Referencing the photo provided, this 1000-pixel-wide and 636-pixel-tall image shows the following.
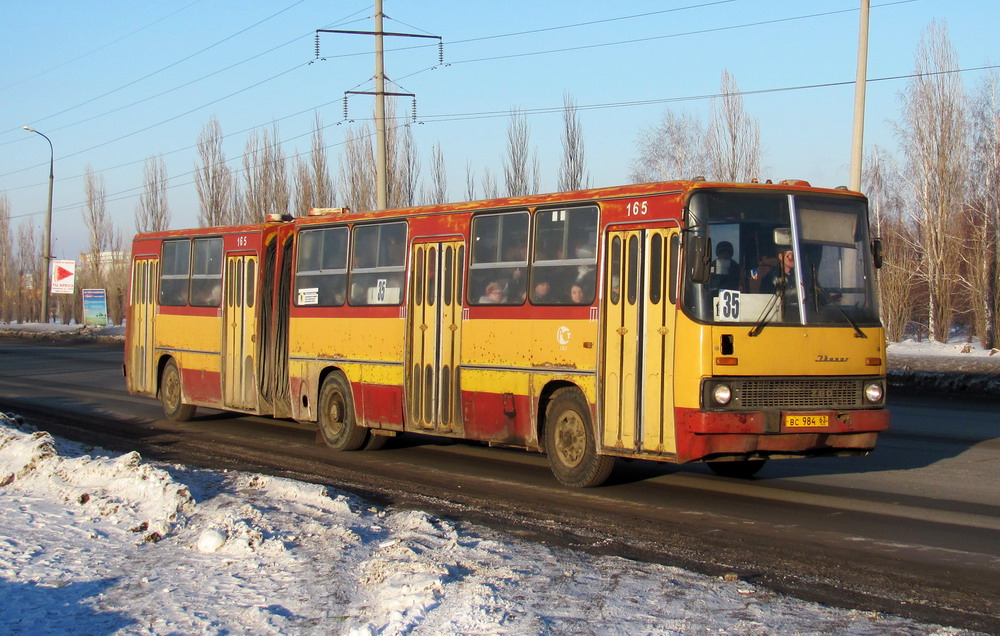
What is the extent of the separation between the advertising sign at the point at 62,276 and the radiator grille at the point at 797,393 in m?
57.6

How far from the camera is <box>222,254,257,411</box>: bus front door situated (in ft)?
56.6

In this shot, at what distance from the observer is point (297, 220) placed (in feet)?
55.3

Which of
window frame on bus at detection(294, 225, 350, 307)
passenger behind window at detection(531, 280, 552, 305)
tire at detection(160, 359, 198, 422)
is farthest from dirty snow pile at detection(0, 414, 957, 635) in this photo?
tire at detection(160, 359, 198, 422)

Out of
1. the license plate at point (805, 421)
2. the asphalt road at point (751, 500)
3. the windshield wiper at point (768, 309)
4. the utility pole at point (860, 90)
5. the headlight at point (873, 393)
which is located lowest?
the asphalt road at point (751, 500)

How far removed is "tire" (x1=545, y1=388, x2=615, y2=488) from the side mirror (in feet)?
6.69

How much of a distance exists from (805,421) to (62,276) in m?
58.8

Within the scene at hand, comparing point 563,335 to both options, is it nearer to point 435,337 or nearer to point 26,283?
point 435,337

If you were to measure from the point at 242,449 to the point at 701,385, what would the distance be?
24.2 ft

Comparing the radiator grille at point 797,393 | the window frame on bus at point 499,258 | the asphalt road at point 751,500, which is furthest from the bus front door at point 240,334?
the radiator grille at point 797,393

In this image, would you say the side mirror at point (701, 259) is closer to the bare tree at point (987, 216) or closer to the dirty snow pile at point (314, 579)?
the dirty snow pile at point (314, 579)

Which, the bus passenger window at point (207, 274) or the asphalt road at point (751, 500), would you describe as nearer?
the asphalt road at point (751, 500)

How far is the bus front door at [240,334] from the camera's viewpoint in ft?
56.6

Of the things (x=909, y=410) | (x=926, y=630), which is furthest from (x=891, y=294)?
(x=926, y=630)

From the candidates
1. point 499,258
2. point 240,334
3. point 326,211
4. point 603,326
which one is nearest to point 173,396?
point 240,334
